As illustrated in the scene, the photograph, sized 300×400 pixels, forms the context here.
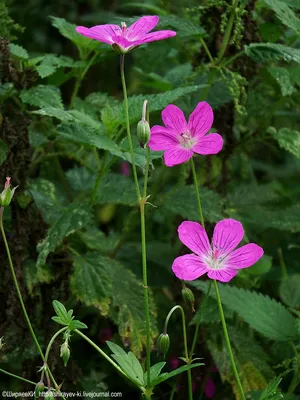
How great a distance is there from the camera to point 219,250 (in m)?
1.05

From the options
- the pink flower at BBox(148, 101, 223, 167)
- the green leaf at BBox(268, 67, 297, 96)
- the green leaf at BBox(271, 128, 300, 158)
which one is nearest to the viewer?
the pink flower at BBox(148, 101, 223, 167)

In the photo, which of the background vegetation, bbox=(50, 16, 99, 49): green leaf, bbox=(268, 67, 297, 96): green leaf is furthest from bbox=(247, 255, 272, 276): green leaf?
bbox=(50, 16, 99, 49): green leaf

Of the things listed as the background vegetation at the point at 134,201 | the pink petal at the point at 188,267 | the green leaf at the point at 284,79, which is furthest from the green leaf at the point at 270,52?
the pink petal at the point at 188,267

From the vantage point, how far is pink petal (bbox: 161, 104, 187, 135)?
1.10 metres

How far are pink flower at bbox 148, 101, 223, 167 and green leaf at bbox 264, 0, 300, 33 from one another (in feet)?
1.12

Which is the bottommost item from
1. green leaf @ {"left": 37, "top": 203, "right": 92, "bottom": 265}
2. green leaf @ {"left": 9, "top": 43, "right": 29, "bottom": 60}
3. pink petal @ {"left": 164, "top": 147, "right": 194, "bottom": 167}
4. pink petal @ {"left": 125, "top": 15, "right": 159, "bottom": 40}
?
green leaf @ {"left": 37, "top": 203, "right": 92, "bottom": 265}

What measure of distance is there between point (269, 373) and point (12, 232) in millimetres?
558

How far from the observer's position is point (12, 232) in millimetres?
1370

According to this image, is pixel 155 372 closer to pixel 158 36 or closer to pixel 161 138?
pixel 161 138

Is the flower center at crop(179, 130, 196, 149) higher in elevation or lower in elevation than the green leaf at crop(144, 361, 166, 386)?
higher

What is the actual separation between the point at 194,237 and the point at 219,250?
0.04 m

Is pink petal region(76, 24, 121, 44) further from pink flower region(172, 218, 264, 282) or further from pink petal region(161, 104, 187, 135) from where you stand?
pink flower region(172, 218, 264, 282)

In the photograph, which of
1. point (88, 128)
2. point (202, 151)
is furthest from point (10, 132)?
point (202, 151)

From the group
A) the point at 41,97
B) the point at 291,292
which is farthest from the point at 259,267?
the point at 41,97
